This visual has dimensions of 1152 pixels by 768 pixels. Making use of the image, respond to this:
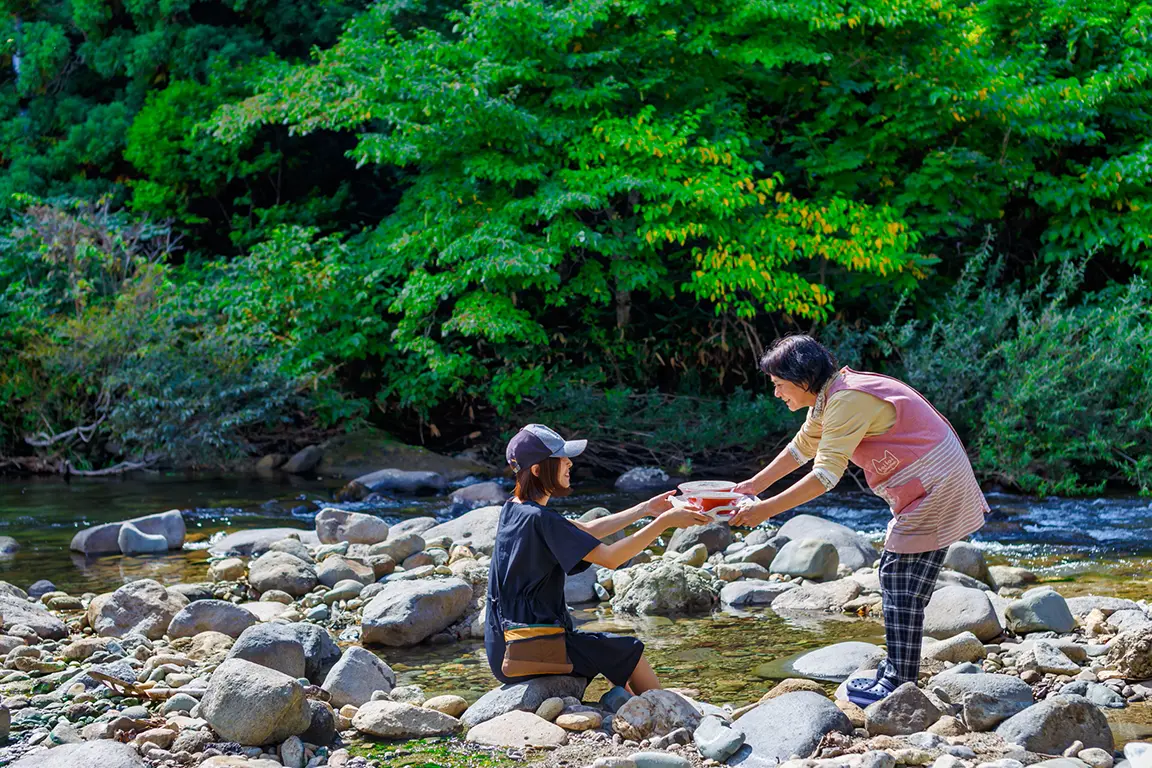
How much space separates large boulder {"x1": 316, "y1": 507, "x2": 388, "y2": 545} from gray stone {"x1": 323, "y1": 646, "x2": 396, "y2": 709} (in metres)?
3.87

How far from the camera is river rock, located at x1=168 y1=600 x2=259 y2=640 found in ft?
20.0

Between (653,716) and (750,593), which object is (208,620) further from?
(750,593)

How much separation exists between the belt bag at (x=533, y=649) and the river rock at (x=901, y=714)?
1.22m

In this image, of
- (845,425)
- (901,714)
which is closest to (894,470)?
(845,425)

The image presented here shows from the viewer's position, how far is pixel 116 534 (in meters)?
9.32

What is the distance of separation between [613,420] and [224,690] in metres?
9.56

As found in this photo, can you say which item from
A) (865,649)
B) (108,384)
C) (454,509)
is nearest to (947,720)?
(865,649)

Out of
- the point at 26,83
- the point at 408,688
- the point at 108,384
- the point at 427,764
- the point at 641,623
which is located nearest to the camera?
the point at 427,764

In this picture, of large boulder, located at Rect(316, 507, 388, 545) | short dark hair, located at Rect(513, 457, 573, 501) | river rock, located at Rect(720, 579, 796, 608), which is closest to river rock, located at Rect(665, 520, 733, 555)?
river rock, located at Rect(720, 579, 796, 608)

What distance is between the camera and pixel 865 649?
536 cm

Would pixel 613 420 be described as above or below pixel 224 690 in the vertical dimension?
below

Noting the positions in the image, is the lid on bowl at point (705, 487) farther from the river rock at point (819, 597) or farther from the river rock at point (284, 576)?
the river rock at point (284, 576)

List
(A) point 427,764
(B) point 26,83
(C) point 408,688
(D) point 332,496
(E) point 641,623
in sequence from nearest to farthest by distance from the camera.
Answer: (A) point 427,764
(C) point 408,688
(E) point 641,623
(D) point 332,496
(B) point 26,83

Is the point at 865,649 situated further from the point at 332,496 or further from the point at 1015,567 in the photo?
the point at 332,496
